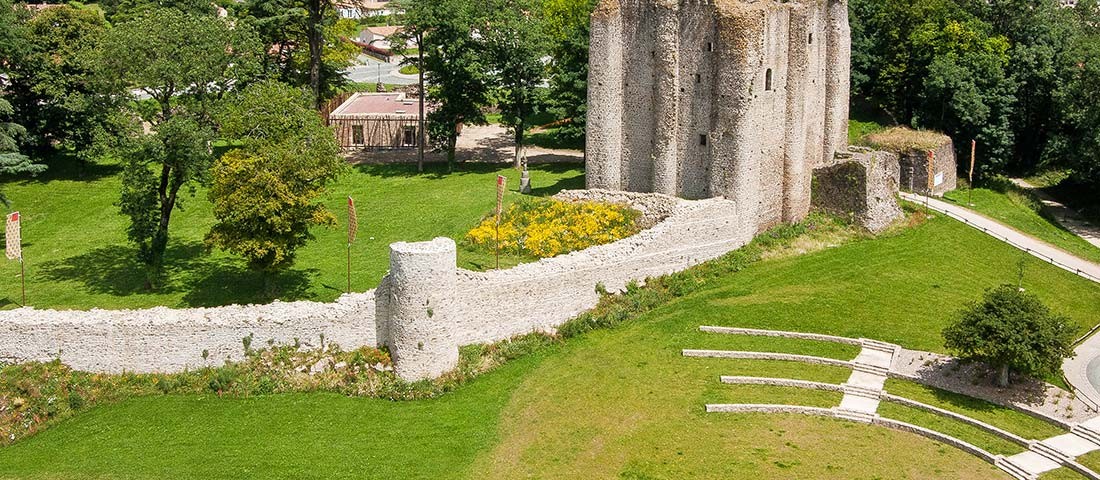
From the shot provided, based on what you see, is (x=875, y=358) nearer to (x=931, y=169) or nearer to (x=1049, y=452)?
(x=1049, y=452)

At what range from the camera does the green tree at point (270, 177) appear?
38938 mm

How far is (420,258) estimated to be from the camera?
35.1 m

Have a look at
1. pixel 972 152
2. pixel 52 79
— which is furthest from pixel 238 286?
pixel 972 152

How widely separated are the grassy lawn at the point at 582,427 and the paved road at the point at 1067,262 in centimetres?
430

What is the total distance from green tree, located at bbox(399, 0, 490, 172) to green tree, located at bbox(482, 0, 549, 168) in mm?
743

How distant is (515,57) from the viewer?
58375 millimetres

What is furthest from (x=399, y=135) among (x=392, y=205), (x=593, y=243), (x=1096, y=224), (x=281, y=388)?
(x=1096, y=224)

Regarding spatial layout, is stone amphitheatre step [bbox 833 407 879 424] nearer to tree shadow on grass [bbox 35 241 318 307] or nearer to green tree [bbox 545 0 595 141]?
tree shadow on grass [bbox 35 241 318 307]

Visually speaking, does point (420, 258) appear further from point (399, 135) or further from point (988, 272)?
point (399, 135)

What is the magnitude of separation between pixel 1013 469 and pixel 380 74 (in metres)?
77.2

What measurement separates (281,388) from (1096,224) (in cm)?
4762

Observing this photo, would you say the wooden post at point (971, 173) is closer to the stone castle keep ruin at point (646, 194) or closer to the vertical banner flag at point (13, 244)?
the stone castle keep ruin at point (646, 194)

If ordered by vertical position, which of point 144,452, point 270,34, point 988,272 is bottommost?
point 144,452

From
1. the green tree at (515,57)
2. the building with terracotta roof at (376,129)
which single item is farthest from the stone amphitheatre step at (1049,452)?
the building with terracotta roof at (376,129)
